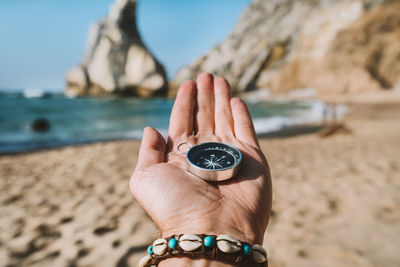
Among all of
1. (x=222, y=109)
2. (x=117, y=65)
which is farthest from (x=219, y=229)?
(x=117, y=65)

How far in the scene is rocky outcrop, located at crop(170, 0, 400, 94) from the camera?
133 ft

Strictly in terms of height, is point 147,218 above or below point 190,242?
below

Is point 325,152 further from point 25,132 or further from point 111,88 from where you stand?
point 111,88

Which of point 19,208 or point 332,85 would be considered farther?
point 332,85

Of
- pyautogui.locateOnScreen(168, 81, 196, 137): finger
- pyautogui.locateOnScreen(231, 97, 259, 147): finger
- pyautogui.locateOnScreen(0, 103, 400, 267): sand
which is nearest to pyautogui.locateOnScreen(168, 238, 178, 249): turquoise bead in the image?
pyautogui.locateOnScreen(168, 81, 196, 137): finger

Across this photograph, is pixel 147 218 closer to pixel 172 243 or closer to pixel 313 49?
pixel 172 243

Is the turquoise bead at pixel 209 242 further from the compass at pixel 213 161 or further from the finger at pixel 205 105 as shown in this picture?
the finger at pixel 205 105

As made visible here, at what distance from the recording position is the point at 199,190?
168 centimetres

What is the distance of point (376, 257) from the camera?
91.4 inches

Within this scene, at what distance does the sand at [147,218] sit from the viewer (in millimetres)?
2457

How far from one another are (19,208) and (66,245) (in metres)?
1.56

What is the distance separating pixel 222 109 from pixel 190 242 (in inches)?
66.2

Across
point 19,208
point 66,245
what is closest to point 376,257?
point 66,245

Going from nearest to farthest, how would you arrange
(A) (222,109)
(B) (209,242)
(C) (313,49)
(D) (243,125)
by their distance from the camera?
(B) (209,242) → (D) (243,125) → (A) (222,109) → (C) (313,49)
